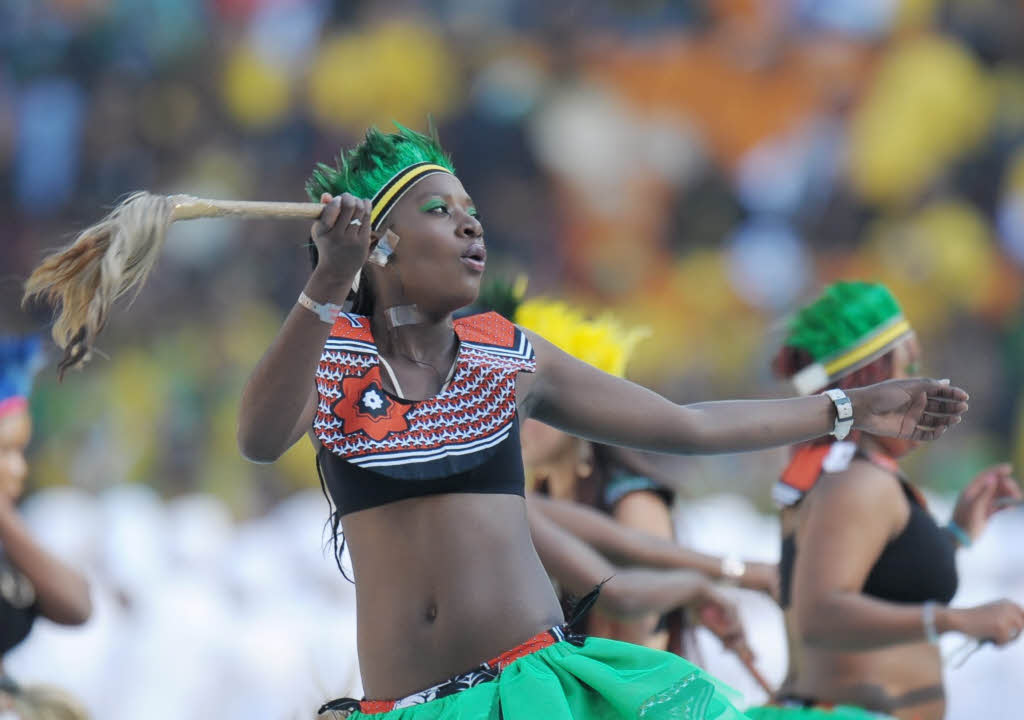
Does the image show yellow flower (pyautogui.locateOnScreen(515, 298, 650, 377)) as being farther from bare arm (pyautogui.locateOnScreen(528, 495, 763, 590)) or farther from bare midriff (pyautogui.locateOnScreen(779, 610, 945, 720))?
bare midriff (pyautogui.locateOnScreen(779, 610, 945, 720))

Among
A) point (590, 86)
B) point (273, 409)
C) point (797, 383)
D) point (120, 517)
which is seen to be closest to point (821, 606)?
point (797, 383)

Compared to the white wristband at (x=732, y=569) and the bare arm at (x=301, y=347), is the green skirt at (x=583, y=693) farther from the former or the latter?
the white wristband at (x=732, y=569)

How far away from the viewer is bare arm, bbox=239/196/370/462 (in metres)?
2.32

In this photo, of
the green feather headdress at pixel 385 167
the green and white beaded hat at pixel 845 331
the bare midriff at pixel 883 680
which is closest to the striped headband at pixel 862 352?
the green and white beaded hat at pixel 845 331

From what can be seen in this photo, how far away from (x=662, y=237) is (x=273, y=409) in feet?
25.8

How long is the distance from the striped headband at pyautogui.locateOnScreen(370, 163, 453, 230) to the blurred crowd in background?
6.30 metres

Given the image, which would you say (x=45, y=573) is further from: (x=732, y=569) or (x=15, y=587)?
(x=732, y=569)

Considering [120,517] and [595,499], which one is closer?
[595,499]

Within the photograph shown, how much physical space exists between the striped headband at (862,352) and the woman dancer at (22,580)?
7.93 feet

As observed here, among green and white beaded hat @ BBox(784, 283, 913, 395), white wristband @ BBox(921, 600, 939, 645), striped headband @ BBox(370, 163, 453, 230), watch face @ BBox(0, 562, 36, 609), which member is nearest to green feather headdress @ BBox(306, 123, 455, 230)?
striped headband @ BBox(370, 163, 453, 230)

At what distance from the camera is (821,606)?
12.7ft

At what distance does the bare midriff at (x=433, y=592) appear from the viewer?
2586 mm

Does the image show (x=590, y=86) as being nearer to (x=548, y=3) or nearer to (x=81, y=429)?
(x=548, y=3)

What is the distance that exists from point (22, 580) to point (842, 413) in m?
2.87
